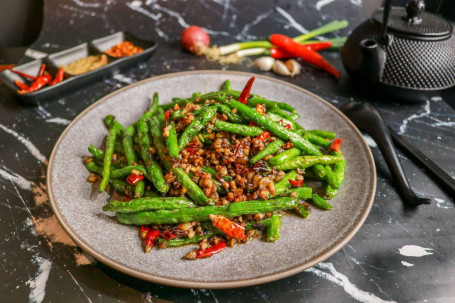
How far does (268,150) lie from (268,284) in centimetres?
78

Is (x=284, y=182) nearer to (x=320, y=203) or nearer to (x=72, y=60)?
(x=320, y=203)

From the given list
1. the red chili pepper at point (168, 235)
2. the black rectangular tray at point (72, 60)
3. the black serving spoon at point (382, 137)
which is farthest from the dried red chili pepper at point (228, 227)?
the black rectangular tray at point (72, 60)

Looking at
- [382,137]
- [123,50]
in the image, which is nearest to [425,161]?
[382,137]

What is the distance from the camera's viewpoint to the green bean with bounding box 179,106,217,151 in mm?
2236

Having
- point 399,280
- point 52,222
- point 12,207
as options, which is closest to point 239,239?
point 399,280

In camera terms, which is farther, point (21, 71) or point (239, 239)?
point (21, 71)

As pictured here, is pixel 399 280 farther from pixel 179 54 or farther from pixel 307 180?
pixel 179 54

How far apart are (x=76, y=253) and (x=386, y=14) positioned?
9.06 feet

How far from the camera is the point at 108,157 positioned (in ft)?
7.80

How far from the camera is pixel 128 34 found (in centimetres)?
393

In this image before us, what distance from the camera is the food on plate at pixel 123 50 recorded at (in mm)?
3680

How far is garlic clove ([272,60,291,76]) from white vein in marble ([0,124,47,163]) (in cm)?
234

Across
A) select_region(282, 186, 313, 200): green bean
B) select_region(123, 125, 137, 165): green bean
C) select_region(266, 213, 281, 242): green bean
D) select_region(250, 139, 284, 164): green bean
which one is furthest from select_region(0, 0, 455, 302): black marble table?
select_region(250, 139, 284, 164): green bean

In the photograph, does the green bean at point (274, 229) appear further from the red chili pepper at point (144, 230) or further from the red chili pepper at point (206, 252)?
the red chili pepper at point (144, 230)
